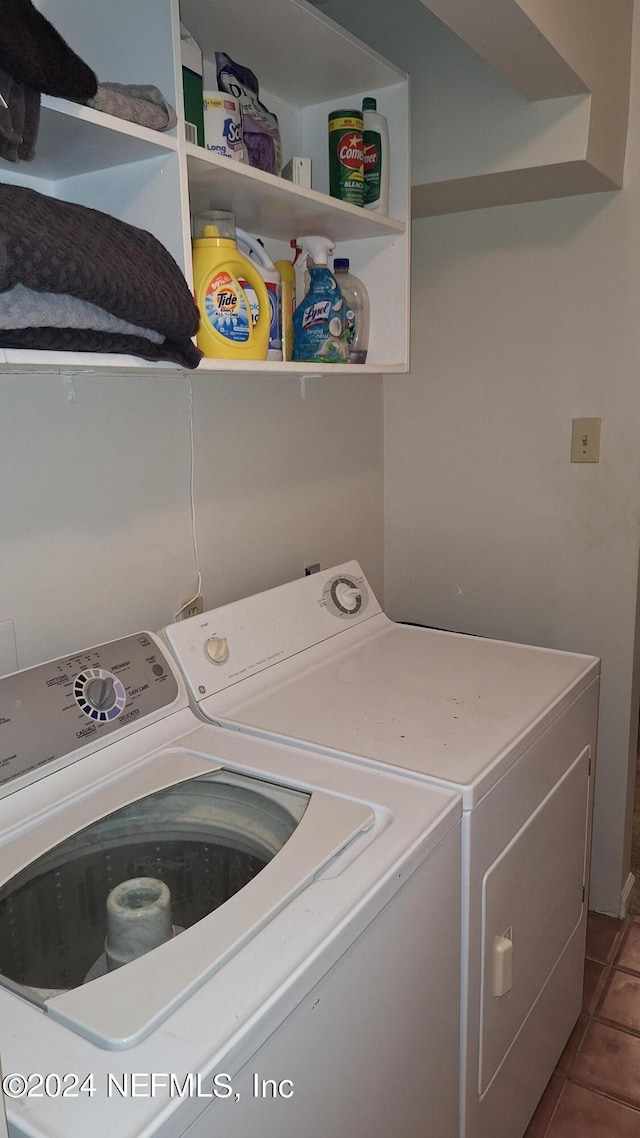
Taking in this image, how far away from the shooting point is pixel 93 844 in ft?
3.89

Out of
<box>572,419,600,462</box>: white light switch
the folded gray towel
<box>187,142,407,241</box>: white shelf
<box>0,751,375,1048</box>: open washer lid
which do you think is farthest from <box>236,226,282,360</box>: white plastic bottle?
<box>572,419,600,462</box>: white light switch

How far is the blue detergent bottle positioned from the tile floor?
1767 mm

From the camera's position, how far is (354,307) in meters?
1.87

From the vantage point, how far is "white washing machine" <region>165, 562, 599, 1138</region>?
4.60 ft

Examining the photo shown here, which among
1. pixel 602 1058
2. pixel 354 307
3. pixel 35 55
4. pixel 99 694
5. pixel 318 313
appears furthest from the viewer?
pixel 602 1058

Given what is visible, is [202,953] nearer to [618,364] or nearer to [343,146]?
[343,146]

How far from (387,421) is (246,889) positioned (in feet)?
5.74

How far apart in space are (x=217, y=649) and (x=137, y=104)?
3.11ft

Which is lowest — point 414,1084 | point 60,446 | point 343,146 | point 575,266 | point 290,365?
point 414,1084

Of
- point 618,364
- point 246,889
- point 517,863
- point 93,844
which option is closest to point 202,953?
point 246,889

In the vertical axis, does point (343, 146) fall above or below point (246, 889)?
above

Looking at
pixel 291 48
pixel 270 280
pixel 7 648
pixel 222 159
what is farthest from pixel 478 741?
pixel 291 48

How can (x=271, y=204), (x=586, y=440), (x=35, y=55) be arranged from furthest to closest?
1. (x=586, y=440)
2. (x=271, y=204)
3. (x=35, y=55)

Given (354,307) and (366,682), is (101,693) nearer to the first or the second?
(366,682)
